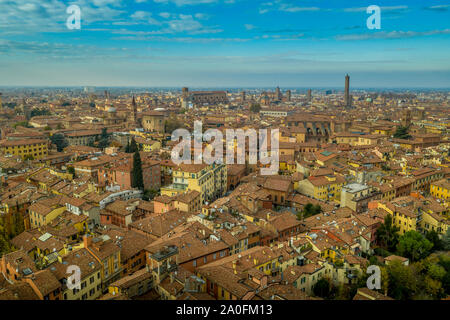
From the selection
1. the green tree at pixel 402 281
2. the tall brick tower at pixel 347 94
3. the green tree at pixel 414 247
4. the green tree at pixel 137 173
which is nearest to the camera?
the green tree at pixel 402 281

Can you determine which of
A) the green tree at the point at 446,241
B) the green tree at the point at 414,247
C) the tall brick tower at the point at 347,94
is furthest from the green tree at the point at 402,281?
the tall brick tower at the point at 347,94

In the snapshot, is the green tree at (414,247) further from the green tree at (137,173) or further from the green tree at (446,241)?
the green tree at (137,173)

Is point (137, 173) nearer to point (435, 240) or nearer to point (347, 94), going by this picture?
point (435, 240)

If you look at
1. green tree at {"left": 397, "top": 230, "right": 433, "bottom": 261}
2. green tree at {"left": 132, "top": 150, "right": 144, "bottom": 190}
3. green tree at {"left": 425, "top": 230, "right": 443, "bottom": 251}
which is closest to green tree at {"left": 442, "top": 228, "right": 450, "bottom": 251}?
green tree at {"left": 425, "top": 230, "right": 443, "bottom": 251}

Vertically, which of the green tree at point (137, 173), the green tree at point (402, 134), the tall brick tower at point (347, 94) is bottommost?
the green tree at point (137, 173)
